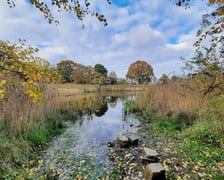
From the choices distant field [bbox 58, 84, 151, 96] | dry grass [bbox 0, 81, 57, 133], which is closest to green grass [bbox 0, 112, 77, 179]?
dry grass [bbox 0, 81, 57, 133]

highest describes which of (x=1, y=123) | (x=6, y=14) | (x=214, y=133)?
(x=6, y=14)

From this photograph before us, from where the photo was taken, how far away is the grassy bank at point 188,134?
312cm

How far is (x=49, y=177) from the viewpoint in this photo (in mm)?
2959

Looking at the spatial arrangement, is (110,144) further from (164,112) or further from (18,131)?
(164,112)

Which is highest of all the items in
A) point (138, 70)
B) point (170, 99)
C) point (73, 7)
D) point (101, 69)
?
point (101, 69)

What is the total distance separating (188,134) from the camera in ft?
15.5

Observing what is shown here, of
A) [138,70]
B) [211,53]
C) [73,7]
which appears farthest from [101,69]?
[73,7]

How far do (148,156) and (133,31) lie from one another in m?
6.99

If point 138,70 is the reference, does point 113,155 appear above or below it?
below

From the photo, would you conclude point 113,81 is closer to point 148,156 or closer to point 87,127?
point 87,127

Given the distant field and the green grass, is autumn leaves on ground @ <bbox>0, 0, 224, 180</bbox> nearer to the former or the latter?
the green grass

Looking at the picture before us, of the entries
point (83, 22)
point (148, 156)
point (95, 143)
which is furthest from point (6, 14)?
point (148, 156)

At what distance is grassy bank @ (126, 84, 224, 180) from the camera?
312 centimetres

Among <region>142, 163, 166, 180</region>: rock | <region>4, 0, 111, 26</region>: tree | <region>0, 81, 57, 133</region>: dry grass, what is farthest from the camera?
<region>0, 81, 57, 133</region>: dry grass
